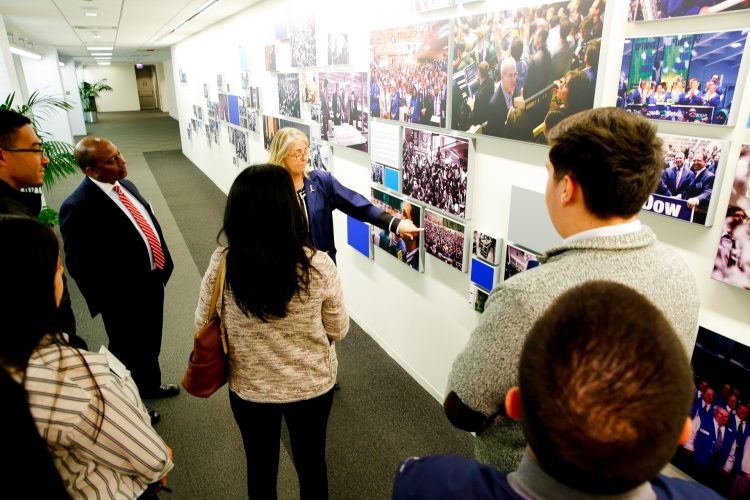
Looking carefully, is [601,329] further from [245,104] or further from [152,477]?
[245,104]

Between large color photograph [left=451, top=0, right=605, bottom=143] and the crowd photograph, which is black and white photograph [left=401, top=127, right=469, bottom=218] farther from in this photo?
the crowd photograph

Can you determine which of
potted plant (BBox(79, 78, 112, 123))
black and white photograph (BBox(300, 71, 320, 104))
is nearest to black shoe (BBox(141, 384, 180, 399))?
black and white photograph (BBox(300, 71, 320, 104))

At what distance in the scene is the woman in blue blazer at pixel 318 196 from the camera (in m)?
2.52

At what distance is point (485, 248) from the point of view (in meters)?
2.30

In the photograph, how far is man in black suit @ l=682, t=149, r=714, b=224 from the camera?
1.36 metres

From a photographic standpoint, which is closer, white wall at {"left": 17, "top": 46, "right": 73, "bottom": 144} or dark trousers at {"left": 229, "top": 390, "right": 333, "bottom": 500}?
dark trousers at {"left": 229, "top": 390, "right": 333, "bottom": 500}

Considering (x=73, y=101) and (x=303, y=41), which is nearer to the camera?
(x=303, y=41)

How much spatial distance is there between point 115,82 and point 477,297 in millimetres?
29211

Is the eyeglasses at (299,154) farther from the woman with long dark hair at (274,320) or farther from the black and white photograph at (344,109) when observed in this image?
the woman with long dark hair at (274,320)

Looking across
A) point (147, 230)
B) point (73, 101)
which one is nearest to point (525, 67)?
point (147, 230)

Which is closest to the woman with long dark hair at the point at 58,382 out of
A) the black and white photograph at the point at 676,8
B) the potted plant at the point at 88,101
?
Answer: the black and white photograph at the point at 676,8

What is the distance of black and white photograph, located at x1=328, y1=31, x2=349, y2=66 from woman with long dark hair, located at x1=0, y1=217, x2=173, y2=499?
8.44 ft

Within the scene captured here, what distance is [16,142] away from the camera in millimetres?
2219

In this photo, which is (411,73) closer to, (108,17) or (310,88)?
(310,88)
